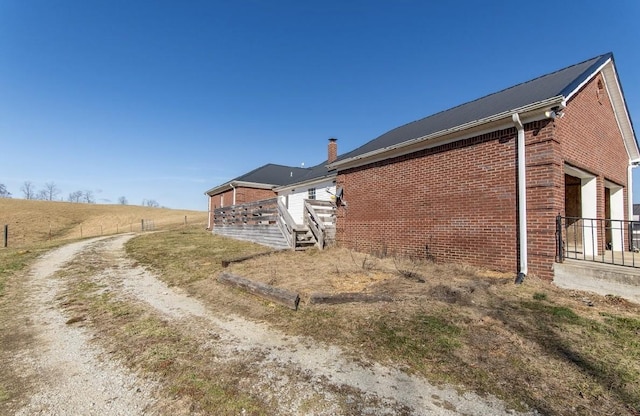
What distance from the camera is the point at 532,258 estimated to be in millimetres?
6879

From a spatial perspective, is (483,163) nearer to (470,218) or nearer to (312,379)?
(470,218)

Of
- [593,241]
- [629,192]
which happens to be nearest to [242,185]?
[593,241]

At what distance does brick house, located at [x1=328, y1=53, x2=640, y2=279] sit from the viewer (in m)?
6.87

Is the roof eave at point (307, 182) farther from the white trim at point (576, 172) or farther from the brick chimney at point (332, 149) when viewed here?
the white trim at point (576, 172)

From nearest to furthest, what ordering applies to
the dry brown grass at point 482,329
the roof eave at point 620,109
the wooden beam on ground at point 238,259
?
1. the dry brown grass at point 482,329
2. the wooden beam on ground at point 238,259
3. the roof eave at point 620,109

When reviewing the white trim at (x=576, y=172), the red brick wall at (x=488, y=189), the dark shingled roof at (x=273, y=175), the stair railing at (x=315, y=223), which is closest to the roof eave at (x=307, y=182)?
the dark shingled roof at (x=273, y=175)

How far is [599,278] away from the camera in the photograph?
5.95 metres

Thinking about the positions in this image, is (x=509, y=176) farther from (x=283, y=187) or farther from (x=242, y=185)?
(x=242, y=185)

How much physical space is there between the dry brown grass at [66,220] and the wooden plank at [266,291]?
108 ft

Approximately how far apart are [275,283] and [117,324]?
3.03m

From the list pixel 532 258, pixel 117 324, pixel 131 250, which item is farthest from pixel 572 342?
pixel 131 250

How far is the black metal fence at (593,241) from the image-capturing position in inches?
260

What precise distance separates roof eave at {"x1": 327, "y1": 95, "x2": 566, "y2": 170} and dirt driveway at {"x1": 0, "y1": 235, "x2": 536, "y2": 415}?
640cm

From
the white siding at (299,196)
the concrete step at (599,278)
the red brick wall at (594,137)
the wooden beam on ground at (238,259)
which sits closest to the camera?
the concrete step at (599,278)
